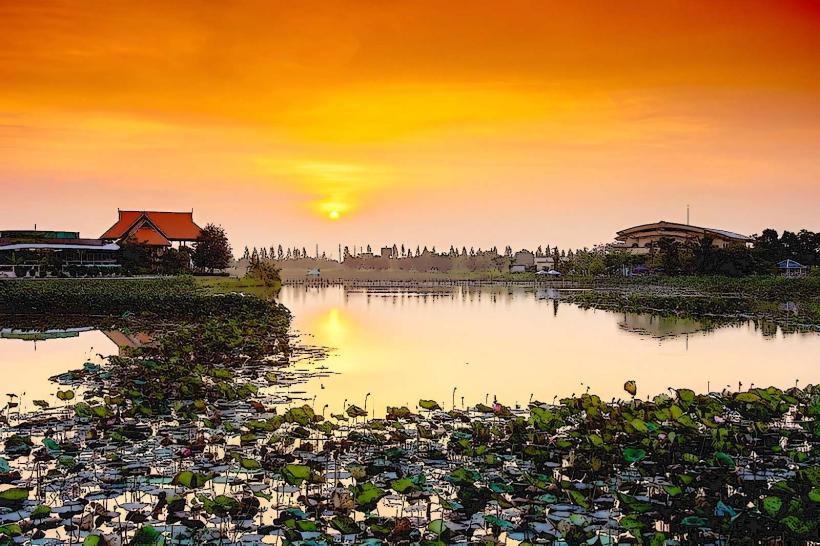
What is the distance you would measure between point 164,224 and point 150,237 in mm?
4990

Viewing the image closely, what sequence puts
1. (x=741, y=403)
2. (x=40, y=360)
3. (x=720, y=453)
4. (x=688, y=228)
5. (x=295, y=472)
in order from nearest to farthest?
(x=295, y=472) → (x=720, y=453) → (x=741, y=403) → (x=40, y=360) → (x=688, y=228)

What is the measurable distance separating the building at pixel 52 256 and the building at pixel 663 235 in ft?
158

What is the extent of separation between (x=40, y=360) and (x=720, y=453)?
1423 cm

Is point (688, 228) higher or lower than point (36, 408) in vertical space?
higher

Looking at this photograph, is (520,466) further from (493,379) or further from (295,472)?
(493,379)

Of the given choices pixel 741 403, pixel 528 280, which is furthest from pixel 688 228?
pixel 741 403

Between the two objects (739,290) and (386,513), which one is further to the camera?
(739,290)

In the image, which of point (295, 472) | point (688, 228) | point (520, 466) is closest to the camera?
point (295, 472)

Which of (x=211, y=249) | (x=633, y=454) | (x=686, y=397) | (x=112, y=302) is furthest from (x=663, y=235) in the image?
(x=633, y=454)

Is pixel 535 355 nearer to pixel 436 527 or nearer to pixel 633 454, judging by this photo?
pixel 633 454

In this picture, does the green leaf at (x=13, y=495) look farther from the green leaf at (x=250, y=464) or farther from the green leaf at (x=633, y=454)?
the green leaf at (x=633, y=454)

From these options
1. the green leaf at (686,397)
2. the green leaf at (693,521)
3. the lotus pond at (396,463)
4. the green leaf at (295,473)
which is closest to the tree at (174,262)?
the lotus pond at (396,463)

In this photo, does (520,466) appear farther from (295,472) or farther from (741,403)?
(741,403)

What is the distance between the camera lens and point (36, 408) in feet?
35.3
